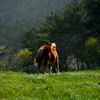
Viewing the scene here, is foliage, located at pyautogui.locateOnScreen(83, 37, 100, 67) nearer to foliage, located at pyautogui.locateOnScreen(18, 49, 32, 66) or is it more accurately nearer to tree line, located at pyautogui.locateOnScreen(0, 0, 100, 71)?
tree line, located at pyautogui.locateOnScreen(0, 0, 100, 71)

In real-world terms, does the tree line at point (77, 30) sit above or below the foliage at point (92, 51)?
above

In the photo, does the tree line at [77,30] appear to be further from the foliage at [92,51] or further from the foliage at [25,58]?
the foliage at [25,58]

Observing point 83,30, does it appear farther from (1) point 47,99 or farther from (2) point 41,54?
(1) point 47,99

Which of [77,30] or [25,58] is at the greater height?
[77,30]

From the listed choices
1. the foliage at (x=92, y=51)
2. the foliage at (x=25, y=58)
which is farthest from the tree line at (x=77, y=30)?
the foliage at (x=25, y=58)

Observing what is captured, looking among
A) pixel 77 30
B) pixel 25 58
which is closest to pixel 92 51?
pixel 77 30

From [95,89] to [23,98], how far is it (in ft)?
16.2

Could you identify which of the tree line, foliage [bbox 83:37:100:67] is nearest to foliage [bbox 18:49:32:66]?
the tree line

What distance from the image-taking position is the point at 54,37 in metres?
51.4

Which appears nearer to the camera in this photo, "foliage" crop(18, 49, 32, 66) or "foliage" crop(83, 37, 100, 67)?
"foliage" crop(83, 37, 100, 67)

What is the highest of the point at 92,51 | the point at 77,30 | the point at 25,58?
the point at 77,30

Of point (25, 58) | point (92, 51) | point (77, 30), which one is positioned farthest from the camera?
point (25, 58)

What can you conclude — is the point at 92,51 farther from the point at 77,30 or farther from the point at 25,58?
the point at 25,58

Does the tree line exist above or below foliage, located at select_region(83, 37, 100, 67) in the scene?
above
